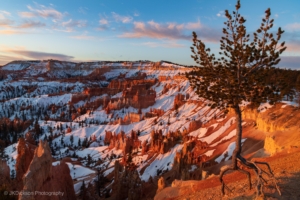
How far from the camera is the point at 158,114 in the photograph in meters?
83.0

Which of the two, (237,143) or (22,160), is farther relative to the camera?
(22,160)

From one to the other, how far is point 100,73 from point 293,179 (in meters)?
189

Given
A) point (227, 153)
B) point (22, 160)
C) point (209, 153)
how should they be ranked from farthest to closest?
point (209, 153) < point (227, 153) < point (22, 160)

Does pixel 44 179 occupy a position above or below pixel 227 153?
above

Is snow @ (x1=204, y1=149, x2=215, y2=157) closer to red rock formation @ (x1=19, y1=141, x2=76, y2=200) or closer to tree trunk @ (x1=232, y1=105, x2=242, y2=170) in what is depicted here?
red rock formation @ (x1=19, y1=141, x2=76, y2=200)

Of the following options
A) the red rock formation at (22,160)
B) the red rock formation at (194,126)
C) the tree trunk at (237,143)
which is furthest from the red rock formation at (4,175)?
the red rock formation at (194,126)

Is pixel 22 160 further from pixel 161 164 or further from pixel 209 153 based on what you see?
pixel 209 153

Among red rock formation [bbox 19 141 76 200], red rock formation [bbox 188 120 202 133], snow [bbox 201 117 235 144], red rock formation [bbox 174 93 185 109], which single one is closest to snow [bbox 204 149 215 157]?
snow [bbox 201 117 235 144]

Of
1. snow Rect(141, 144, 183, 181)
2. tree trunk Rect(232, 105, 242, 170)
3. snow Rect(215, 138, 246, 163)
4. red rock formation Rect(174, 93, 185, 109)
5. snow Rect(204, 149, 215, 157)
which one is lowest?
snow Rect(141, 144, 183, 181)

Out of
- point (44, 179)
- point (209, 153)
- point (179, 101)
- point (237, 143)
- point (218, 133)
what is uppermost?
point (237, 143)

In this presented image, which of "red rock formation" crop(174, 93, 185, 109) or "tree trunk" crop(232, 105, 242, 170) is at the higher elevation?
Answer: "tree trunk" crop(232, 105, 242, 170)

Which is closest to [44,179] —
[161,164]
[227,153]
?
[227,153]

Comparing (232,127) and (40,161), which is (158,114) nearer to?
(232,127)

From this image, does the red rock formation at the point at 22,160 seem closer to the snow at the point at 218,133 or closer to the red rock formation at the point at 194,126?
the snow at the point at 218,133
